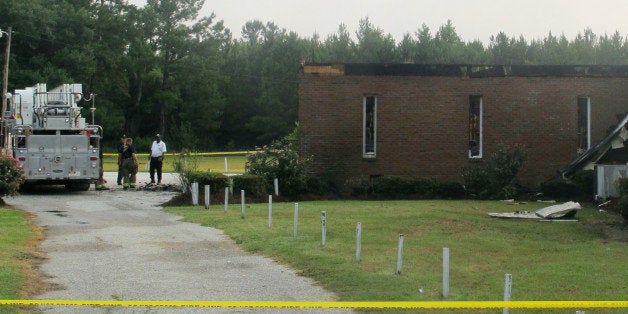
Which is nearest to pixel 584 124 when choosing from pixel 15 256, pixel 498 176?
pixel 498 176

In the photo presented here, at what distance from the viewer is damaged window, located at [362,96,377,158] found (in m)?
32.7

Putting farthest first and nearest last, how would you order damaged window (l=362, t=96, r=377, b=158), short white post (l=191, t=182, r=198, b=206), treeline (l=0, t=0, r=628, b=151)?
treeline (l=0, t=0, r=628, b=151), damaged window (l=362, t=96, r=377, b=158), short white post (l=191, t=182, r=198, b=206)

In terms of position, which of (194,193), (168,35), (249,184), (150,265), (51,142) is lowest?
(150,265)

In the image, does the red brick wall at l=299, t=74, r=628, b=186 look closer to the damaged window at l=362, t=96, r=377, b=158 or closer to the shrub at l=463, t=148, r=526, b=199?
the damaged window at l=362, t=96, r=377, b=158

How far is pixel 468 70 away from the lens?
32.6 meters

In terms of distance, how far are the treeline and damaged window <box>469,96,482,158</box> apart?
3805 cm

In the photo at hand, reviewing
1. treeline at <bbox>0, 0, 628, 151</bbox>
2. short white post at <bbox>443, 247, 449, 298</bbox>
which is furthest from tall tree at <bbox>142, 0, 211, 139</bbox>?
short white post at <bbox>443, 247, 449, 298</bbox>

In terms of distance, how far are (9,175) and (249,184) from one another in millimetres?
6723

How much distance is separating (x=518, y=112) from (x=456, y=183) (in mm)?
3793

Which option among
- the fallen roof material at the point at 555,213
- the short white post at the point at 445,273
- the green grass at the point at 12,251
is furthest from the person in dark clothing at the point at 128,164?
the short white post at the point at 445,273

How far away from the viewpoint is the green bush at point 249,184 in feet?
91.3

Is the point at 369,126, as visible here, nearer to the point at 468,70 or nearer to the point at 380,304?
the point at 468,70

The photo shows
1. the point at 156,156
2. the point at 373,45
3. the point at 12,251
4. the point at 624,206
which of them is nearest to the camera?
the point at 12,251

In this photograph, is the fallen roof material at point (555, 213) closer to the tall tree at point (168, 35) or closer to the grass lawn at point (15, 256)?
the grass lawn at point (15, 256)
